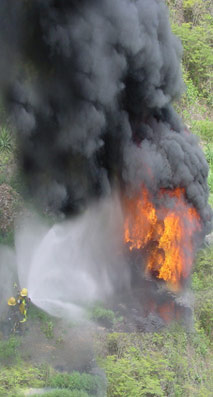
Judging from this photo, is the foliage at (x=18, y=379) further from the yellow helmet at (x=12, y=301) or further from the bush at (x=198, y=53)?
the bush at (x=198, y=53)

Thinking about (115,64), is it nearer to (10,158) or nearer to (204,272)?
(10,158)

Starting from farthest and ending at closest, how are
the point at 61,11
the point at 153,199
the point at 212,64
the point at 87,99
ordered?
the point at 212,64
the point at 153,199
the point at 87,99
the point at 61,11

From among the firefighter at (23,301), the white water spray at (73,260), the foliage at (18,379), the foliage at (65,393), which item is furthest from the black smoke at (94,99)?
the foliage at (65,393)

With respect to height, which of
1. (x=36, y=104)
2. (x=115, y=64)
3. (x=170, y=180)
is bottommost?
(x=170, y=180)

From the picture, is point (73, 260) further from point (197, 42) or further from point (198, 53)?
point (197, 42)

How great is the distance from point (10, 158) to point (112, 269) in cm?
505

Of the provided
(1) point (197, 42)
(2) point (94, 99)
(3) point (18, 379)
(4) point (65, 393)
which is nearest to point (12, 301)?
(3) point (18, 379)

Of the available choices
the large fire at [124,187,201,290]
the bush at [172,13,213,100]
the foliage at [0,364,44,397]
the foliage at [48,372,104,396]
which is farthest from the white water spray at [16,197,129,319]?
the bush at [172,13,213,100]

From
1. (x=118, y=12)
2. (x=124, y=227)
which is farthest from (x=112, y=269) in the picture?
(x=118, y=12)

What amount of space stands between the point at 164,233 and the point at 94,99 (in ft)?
14.1

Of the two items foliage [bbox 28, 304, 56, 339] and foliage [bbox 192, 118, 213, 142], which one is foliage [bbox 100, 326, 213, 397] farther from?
foliage [bbox 192, 118, 213, 142]

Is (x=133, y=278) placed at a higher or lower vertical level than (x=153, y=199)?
lower

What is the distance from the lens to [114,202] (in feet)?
44.9

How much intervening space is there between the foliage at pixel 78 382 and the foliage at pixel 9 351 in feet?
3.42
